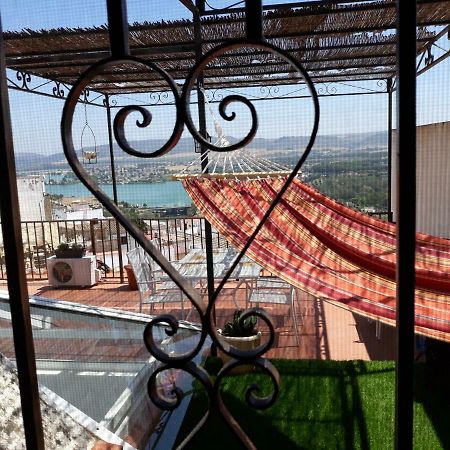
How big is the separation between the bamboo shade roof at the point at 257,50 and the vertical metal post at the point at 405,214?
6.15 ft

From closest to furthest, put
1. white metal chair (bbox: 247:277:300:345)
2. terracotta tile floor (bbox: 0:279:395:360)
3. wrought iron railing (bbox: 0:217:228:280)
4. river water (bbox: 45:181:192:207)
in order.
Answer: river water (bbox: 45:181:192:207), terracotta tile floor (bbox: 0:279:395:360), white metal chair (bbox: 247:277:300:345), wrought iron railing (bbox: 0:217:228:280)

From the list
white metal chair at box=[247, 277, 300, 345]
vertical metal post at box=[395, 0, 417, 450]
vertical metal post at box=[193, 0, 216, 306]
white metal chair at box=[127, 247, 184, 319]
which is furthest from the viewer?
white metal chair at box=[127, 247, 184, 319]

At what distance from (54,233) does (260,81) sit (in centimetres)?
304

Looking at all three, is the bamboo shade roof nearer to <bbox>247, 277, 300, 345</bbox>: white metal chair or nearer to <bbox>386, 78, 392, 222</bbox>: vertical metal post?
<bbox>386, 78, 392, 222</bbox>: vertical metal post

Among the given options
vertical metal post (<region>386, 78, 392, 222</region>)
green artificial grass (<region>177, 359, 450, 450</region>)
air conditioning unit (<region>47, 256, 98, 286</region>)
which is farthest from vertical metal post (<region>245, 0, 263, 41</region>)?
air conditioning unit (<region>47, 256, 98, 286</region>)

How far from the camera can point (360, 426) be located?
214cm

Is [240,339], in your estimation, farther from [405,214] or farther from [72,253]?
[72,253]

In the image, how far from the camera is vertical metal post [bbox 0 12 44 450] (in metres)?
0.50

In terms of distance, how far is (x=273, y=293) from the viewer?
3459mm

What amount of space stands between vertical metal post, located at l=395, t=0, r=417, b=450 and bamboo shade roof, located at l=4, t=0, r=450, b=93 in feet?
6.15

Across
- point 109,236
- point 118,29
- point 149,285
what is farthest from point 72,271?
point 118,29

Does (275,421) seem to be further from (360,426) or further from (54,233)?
(54,233)

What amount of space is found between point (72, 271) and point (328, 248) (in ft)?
9.85

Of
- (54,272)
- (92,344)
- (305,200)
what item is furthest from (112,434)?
(54,272)
